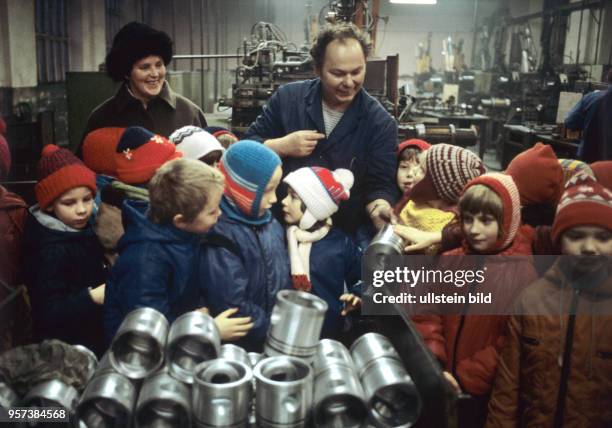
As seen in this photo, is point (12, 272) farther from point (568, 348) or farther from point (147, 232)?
point (568, 348)

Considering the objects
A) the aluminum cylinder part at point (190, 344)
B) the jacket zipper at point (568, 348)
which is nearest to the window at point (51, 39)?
the aluminum cylinder part at point (190, 344)

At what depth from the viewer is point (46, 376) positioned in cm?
100

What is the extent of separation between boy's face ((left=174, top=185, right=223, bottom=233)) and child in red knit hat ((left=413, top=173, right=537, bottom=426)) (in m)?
0.60

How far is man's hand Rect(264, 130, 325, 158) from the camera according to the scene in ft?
5.32

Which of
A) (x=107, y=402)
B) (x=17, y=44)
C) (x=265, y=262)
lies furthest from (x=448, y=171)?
(x=17, y=44)

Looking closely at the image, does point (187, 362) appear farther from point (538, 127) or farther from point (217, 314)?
point (538, 127)

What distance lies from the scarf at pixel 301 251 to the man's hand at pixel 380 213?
0.20 m

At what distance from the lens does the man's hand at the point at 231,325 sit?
116 centimetres

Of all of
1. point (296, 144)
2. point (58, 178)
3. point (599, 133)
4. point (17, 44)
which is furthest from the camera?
point (17, 44)

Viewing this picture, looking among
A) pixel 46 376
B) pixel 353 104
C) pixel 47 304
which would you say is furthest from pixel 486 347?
pixel 47 304

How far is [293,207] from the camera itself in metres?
1.42

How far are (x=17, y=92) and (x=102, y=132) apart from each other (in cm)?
278

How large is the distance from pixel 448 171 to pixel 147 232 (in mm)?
850

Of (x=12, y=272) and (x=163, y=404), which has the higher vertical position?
(x=12, y=272)
